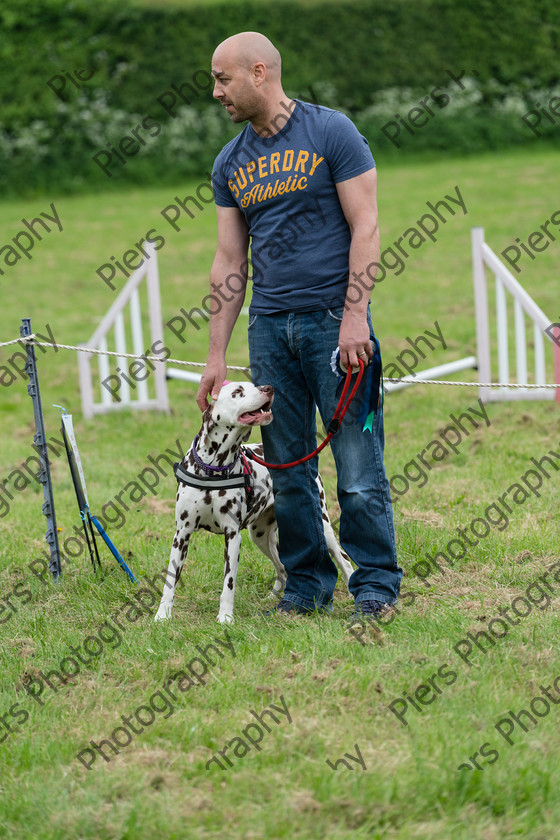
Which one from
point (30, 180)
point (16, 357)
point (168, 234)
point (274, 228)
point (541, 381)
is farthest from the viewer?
point (30, 180)

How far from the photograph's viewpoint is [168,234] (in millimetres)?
14578

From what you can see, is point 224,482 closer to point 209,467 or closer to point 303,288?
point 209,467

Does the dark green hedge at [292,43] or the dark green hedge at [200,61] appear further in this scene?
the dark green hedge at [292,43]

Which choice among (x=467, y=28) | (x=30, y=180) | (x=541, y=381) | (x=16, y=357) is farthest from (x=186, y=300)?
(x=467, y=28)

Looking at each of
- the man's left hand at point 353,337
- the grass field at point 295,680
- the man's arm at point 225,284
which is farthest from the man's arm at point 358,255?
the grass field at point 295,680

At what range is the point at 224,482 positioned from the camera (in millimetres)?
3887

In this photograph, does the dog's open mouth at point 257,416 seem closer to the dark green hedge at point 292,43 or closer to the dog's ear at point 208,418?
the dog's ear at point 208,418

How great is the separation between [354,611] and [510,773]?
1.22 meters

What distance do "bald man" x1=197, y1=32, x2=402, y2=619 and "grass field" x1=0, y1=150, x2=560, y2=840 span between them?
0.36 meters

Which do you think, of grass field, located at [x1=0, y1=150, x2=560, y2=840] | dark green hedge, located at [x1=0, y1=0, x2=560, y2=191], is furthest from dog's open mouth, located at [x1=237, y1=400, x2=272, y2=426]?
dark green hedge, located at [x1=0, y1=0, x2=560, y2=191]

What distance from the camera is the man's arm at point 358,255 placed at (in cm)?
354

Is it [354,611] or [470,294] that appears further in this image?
[470,294]

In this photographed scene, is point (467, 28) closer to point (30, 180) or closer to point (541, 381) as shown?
point (30, 180)

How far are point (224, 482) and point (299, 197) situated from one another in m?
1.16
